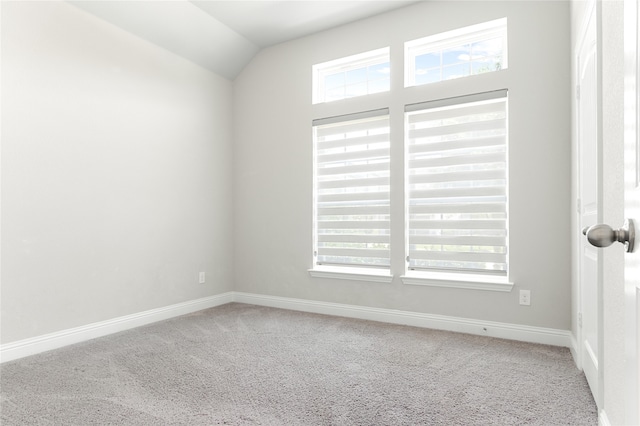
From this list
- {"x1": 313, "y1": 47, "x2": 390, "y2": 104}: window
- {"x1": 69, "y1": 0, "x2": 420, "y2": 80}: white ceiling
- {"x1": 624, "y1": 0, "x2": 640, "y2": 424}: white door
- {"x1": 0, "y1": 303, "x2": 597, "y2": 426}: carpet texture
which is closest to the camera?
{"x1": 624, "y1": 0, "x2": 640, "y2": 424}: white door

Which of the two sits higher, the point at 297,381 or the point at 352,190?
the point at 352,190

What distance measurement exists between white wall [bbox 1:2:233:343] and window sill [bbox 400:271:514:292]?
2169mm

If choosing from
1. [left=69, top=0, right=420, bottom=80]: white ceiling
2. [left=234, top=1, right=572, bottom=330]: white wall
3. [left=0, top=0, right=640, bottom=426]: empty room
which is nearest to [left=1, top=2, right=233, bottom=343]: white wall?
[left=0, top=0, right=640, bottom=426]: empty room

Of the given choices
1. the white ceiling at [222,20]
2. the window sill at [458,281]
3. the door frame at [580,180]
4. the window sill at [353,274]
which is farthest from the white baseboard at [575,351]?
the white ceiling at [222,20]

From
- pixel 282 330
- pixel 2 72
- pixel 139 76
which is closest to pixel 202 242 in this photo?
pixel 282 330

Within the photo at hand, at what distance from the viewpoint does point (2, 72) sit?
2568 millimetres

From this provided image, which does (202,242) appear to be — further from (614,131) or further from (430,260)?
(614,131)

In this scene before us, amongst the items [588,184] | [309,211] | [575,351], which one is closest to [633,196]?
[588,184]

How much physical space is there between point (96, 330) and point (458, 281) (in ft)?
9.82

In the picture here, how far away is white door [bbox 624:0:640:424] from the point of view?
24.9 inches

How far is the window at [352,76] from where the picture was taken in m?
3.70

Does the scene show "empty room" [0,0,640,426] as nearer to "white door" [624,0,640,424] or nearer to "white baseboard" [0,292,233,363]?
"white baseboard" [0,292,233,363]

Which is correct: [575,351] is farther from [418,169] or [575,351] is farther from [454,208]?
[418,169]

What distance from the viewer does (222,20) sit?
3.72 metres
